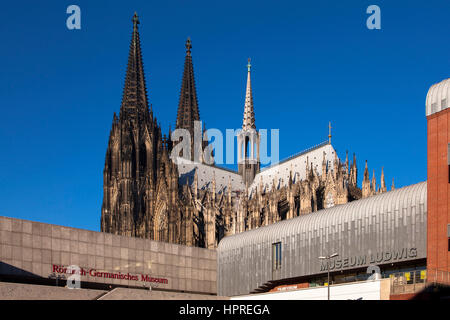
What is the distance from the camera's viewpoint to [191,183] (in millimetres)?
101125

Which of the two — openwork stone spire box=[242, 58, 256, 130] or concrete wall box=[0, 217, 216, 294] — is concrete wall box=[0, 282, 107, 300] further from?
openwork stone spire box=[242, 58, 256, 130]

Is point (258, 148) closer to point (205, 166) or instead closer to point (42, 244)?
point (205, 166)

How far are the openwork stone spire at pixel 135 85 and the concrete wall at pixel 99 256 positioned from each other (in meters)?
48.6

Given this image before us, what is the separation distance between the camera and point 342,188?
238 feet

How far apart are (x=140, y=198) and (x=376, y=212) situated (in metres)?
58.3

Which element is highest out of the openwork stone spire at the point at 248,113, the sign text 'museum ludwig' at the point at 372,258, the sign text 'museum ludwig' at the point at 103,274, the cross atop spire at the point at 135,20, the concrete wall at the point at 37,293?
the cross atop spire at the point at 135,20

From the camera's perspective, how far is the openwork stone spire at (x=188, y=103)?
11325cm

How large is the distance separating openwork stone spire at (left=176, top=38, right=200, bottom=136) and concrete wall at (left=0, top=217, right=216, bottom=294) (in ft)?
183

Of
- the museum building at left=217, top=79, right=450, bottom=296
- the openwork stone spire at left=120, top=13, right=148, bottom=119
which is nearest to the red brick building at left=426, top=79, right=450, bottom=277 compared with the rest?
the museum building at left=217, top=79, right=450, bottom=296

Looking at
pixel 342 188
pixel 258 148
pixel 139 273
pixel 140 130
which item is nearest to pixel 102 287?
pixel 139 273

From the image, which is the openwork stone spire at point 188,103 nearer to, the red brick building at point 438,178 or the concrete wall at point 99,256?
the concrete wall at point 99,256

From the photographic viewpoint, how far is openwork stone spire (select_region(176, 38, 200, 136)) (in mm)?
113250

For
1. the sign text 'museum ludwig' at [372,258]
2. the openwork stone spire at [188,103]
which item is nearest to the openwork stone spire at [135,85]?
the openwork stone spire at [188,103]

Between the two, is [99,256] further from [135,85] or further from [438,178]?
[135,85]
